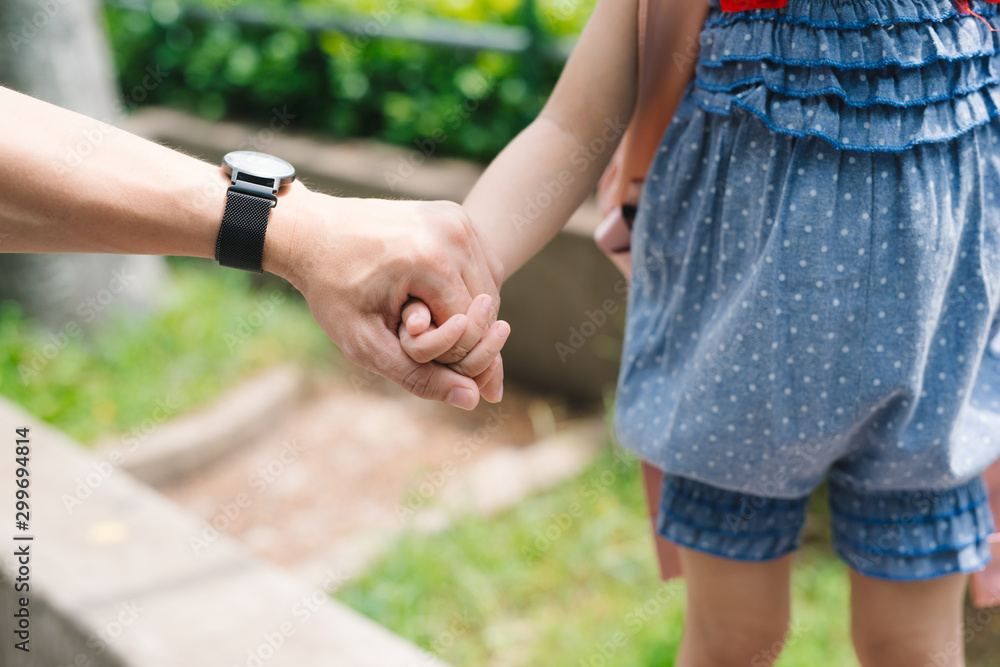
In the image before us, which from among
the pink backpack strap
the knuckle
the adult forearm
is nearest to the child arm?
the pink backpack strap

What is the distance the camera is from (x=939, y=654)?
4.49 ft

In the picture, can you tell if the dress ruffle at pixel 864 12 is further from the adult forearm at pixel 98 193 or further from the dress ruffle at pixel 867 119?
the adult forearm at pixel 98 193

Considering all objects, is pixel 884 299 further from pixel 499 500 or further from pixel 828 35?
pixel 499 500

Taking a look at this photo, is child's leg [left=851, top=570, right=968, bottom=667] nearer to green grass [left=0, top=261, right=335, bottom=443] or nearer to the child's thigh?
the child's thigh

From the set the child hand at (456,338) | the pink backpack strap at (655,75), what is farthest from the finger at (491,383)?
the pink backpack strap at (655,75)

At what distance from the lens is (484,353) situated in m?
1.32

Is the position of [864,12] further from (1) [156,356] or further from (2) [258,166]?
(1) [156,356]

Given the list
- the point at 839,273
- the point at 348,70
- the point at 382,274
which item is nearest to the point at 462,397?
the point at 382,274

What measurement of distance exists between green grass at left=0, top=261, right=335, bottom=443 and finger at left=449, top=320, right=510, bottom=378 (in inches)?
98.8

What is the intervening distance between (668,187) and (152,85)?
15.9 feet

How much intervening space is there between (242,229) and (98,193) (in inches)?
8.0

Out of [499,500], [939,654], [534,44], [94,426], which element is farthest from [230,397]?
[939,654]

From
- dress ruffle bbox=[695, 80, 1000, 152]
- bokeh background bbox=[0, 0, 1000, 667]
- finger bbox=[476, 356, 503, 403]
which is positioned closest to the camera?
dress ruffle bbox=[695, 80, 1000, 152]

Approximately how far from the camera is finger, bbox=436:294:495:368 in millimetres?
1304
